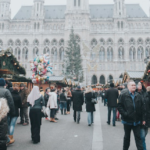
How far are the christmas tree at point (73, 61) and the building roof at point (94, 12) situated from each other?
16.3 metres

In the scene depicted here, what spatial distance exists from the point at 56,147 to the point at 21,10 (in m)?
65.9

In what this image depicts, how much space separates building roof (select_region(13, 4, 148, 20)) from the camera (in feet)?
202

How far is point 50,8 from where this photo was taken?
64438 mm

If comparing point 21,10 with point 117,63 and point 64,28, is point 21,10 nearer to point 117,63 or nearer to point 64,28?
point 64,28

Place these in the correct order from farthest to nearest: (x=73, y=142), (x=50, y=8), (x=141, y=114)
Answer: (x=50, y=8) < (x=73, y=142) < (x=141, y=114)

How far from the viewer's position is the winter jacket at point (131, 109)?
4371 millimetres

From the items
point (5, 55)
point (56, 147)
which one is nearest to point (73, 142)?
point (56, 147)

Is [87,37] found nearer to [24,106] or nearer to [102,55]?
[102,55]

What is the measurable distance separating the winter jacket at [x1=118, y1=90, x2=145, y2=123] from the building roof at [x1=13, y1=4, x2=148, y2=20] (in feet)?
195

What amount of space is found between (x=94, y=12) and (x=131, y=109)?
202ft

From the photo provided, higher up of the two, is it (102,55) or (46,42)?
(46,42)

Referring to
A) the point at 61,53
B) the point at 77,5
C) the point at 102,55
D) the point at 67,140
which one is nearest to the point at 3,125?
the point at 67,140

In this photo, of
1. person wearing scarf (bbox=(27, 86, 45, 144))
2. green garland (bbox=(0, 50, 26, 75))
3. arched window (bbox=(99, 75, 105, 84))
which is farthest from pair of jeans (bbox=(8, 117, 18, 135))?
arched window (bbox=(99, 75, 105, 84))

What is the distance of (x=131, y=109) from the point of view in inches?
172
